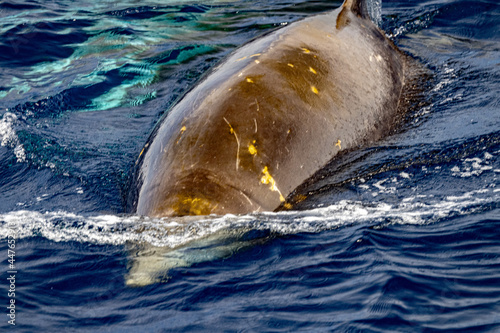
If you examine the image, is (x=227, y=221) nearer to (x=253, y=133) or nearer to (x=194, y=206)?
(x=194, y=206)

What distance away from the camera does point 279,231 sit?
4.52 metres

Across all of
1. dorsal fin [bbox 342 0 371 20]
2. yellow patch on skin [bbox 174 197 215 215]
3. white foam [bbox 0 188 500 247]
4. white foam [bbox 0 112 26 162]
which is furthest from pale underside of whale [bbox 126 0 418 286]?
white foam [bbox 0 112 26 162]

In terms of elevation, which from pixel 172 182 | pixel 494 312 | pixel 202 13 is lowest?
pixel 494 312

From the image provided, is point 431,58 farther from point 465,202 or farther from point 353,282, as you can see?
point 353,282

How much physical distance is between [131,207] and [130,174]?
2.36 feet

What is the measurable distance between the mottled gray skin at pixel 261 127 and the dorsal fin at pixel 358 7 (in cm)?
189

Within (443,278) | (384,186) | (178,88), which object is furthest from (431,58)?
(443,278)

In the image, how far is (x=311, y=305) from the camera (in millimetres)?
3680

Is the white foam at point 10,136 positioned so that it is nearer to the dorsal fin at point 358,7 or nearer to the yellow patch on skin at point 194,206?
the yellow patch on skin at point 194,206

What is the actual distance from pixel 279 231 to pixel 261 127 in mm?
1059

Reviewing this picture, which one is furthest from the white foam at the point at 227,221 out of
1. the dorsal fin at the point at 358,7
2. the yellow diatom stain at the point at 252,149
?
the dorsal fin at the point at 358,7

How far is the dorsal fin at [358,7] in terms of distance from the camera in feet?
28.8

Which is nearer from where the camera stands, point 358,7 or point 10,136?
point 10,136

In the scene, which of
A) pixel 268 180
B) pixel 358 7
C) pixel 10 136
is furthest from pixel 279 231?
pixel 358 7
